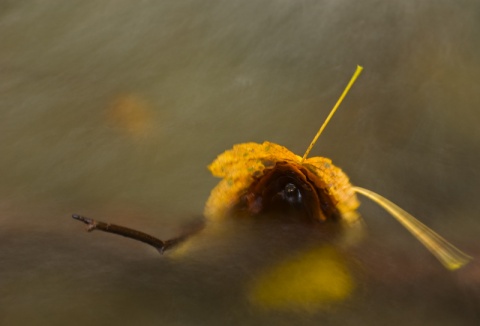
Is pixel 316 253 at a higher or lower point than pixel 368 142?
lower

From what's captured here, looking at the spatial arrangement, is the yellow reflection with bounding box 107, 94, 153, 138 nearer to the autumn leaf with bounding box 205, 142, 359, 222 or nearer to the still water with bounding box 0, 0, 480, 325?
the still water with bounding box 0, 0, 480, 325

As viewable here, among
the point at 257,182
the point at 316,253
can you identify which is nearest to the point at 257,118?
the point at 257,182

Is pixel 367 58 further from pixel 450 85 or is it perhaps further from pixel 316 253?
pixel 316 253

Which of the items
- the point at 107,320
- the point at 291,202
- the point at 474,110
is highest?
the point at 474,110

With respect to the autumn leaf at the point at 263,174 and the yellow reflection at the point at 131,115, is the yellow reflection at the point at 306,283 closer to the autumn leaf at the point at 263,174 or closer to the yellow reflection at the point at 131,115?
the autumn leaf at the point at 263,174

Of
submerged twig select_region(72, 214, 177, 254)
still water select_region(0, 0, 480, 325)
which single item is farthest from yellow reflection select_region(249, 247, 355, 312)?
submerged twig select_region(72, 214, 177, 254)

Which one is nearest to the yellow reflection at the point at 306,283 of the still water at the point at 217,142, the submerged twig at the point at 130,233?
the still water at the point at 217,142

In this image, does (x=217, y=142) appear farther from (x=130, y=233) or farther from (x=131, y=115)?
(x=130, y=233)
